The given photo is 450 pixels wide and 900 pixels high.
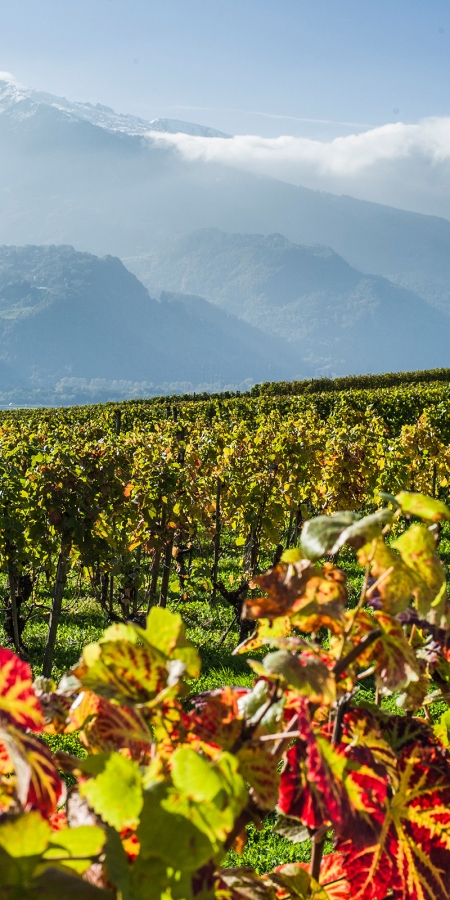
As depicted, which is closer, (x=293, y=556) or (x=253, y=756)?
(x=253, y=756)

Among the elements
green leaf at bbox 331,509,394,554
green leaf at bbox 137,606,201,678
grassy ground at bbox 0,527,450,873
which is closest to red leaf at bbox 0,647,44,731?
green leaf at bbox 137,606,201,678

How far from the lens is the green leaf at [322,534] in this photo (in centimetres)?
74

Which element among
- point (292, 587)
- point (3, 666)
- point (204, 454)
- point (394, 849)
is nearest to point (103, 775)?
point (3, 666)

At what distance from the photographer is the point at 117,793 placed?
0.57 meters

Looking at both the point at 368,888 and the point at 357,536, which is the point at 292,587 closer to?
the point at 357,536

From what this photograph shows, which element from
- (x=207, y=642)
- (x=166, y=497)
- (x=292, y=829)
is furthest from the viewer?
(x=207, y=642)

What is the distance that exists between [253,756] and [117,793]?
0.74 feet

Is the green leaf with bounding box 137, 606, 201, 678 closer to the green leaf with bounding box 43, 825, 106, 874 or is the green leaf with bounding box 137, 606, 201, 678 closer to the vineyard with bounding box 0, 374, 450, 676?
the green leaf with bounding box 43, 825, 106, 874

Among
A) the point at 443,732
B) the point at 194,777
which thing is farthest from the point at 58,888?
the point at 443,732

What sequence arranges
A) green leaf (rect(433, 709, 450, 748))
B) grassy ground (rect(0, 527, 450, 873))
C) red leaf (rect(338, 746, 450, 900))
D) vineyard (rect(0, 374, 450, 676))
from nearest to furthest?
red leaf (rect(338, 746, 450, 900))
green leaf (rect(433, 709, 450, 748))
grassy ground (rect(0, 527, 450, 873))
vineyard (rect(0, 374, 450, 676))

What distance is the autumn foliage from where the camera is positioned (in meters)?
0.56

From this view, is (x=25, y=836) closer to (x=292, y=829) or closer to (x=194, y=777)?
(x=194, y=777)

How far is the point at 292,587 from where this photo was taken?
818mm

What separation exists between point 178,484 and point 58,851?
21.6ft
